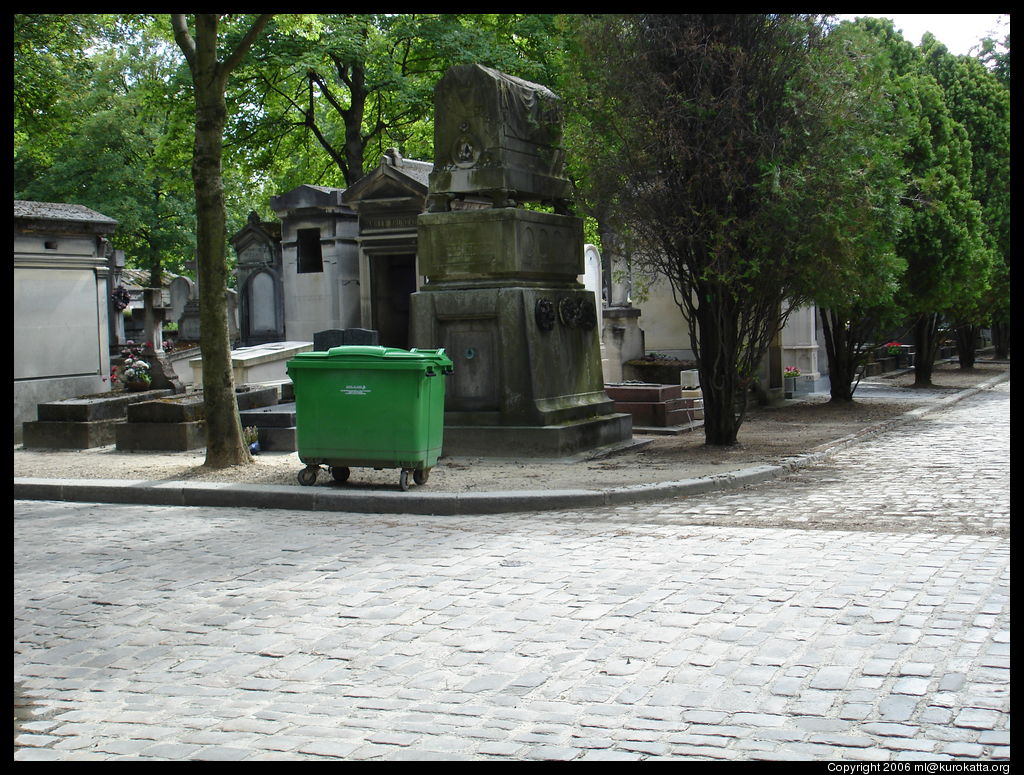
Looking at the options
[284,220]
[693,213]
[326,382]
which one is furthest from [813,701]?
[284,220]

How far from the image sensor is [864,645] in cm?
510

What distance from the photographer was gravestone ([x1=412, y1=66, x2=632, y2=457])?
1224cm

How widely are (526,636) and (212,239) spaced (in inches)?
288

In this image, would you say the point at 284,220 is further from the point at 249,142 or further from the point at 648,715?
the point at 648,715

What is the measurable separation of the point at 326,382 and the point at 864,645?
617cm

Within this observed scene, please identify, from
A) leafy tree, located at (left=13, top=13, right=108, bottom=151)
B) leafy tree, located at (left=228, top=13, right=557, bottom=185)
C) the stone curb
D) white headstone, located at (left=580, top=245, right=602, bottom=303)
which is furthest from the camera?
leafy tree, located at (left=228, top=13, right=557, bottom=185)

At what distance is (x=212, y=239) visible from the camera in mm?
11477

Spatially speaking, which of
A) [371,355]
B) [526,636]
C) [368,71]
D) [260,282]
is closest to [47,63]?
[260,282]

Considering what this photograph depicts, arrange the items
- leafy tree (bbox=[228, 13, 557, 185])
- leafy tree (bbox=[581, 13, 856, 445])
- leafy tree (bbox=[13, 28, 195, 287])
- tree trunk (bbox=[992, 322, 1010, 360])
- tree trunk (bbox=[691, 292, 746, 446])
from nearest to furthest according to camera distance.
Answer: leafy tree (bbox=[581, 13, 856, 445]), tree trunk (bbox=[691, 292, 746, 446]), leafy tree (bbox=[228, 13, 557, 185]), leafy tree (bbox=[13, 28, 195, 287]), tree trunk (bbox=[992, 322, 1010, 360])

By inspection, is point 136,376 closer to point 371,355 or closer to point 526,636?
point 371,355

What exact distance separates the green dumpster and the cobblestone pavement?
3.28ft

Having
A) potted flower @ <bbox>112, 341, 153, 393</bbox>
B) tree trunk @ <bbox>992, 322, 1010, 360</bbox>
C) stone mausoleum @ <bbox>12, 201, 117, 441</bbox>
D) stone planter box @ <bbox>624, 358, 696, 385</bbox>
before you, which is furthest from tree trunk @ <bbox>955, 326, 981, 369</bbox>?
stone mausoleum @ <bbox>12, 201, 117, 441</bbox>

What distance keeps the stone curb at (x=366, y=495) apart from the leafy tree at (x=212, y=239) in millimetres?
1062

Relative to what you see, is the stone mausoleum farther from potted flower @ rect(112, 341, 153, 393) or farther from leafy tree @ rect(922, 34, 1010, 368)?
leafy tree @ rect(922, 34, 1010, 368)
